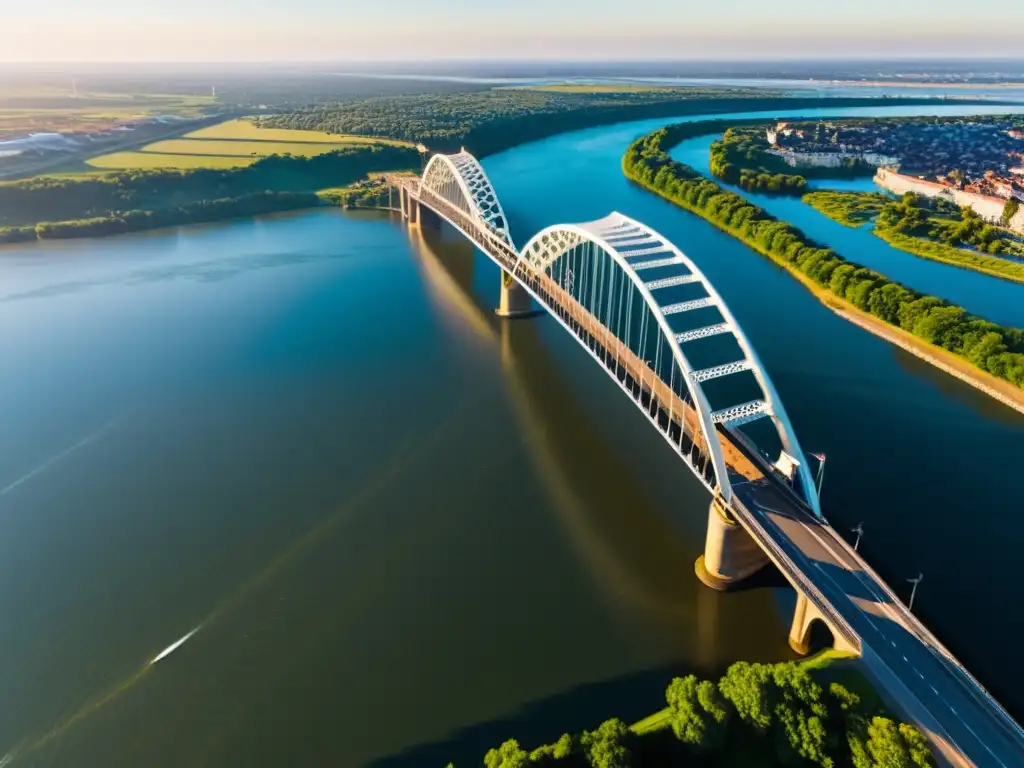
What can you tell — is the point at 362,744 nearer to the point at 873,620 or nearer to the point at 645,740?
the point at 645,740

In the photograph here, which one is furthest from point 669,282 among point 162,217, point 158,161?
point 158,161

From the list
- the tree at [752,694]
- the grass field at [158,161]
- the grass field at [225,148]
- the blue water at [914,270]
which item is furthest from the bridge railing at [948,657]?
the grass field at [225,148]

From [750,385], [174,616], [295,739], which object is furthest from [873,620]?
[174,616]

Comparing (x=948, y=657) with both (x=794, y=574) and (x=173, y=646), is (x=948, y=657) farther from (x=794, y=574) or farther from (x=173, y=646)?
(x=173, y=646)

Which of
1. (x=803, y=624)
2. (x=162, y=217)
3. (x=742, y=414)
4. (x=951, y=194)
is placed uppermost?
(x=742, y=414)

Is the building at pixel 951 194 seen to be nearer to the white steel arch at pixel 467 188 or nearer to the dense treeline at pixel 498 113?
the white steel arch at pixel 467 188

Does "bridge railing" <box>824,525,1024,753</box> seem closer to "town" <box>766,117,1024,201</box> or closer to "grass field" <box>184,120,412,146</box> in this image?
"town" <box>766,117,1024,201</box>
